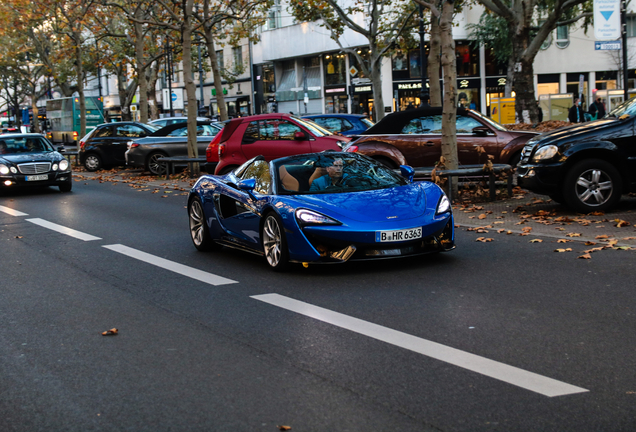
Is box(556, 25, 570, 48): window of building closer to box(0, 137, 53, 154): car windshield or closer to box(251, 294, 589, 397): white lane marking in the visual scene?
box(0, 137, 53, 154): car windshield

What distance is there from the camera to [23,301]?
25.2 feet

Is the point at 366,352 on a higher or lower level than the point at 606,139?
lower

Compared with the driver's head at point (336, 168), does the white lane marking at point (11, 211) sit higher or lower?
lower

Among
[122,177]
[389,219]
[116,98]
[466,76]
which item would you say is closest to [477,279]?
[389,219]

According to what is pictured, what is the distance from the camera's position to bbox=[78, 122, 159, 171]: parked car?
2959cm

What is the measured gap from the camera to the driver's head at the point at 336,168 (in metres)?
9.20

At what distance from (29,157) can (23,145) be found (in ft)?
2.95

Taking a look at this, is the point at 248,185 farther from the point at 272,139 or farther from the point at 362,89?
the point at 362,89

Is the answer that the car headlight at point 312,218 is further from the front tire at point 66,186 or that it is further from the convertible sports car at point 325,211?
the front tire at point 66,186

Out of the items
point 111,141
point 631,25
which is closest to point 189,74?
point 111,141

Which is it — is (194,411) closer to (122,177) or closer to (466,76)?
(122,177)

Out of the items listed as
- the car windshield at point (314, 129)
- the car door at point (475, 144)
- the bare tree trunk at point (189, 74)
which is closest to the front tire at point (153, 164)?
the bare tree trunk at point (189, 74)

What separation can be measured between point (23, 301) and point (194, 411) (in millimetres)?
3888

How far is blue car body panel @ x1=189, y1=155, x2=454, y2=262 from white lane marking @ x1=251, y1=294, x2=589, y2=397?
1085mm
